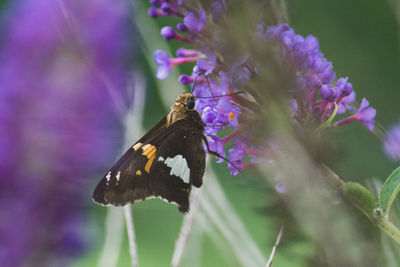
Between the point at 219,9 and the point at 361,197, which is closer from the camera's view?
the point at 219,9

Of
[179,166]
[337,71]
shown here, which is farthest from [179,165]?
[337,71]

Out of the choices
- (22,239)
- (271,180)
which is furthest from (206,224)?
(271,180)

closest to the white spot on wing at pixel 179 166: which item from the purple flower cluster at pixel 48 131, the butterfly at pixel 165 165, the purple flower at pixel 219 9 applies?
the butterfly at pixel 165 165

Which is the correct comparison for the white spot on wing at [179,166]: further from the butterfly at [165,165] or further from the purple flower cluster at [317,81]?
the purple flower cluster at [317,81]

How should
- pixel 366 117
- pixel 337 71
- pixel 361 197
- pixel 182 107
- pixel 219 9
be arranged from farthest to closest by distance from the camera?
pixel 337 71
pixel 182 107
pixel 366 117
pixel 361 197
pixel 219 9

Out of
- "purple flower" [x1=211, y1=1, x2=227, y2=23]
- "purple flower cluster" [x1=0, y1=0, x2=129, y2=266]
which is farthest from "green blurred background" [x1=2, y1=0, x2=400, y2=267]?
"purple flower" [x1=211, y1=1, x2=227, y2=23]

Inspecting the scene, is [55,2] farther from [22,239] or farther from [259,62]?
[259,62]

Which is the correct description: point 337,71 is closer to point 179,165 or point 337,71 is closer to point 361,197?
point 179,165
